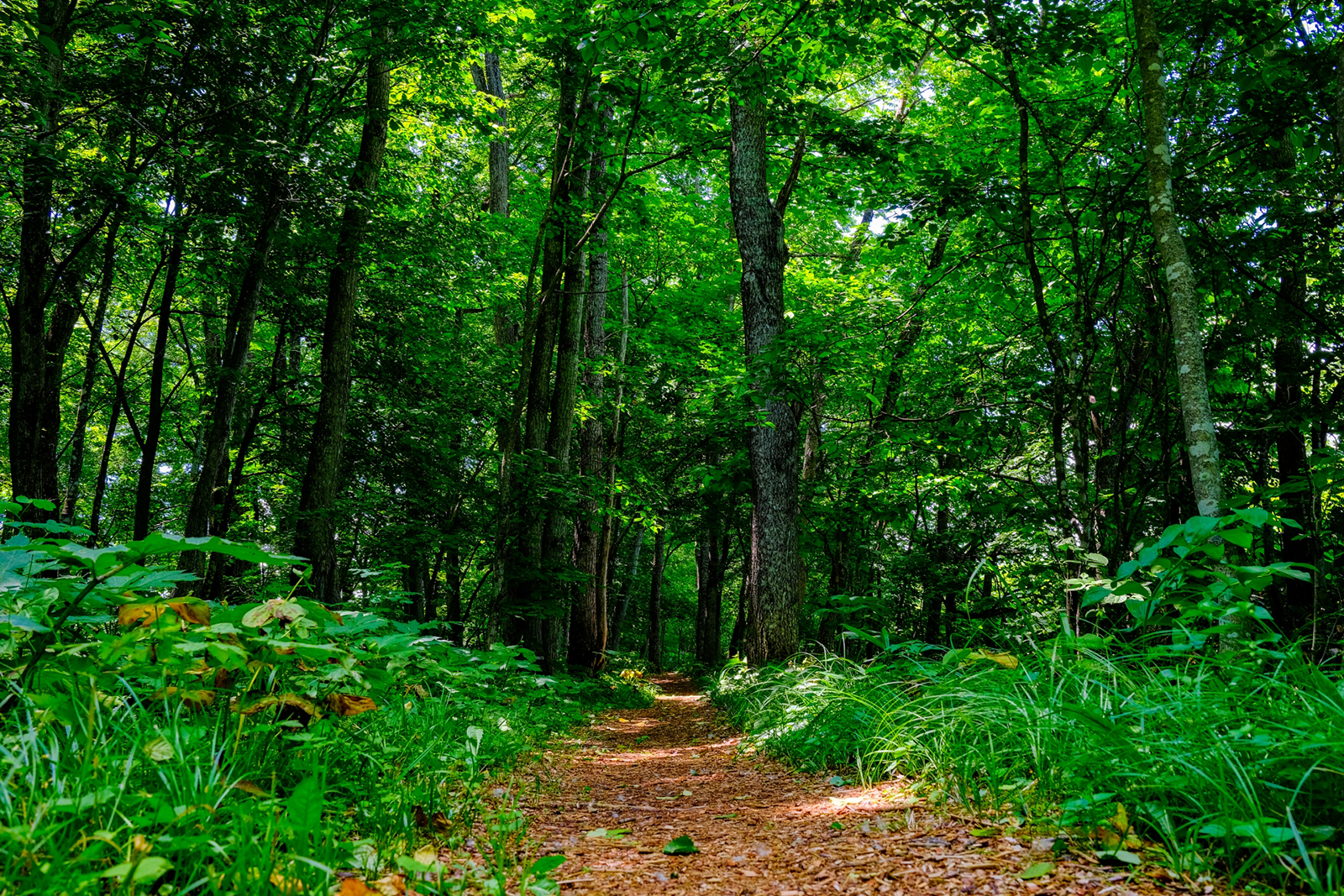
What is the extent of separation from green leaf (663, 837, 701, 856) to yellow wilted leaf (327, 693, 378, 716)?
1.21 meters

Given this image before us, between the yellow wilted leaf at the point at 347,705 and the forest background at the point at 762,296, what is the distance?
2.17 feet

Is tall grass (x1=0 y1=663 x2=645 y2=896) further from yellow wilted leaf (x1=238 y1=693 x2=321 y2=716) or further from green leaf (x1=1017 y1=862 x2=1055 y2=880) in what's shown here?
green leaf (x1=1017 y1=862 x2=1055 y2=880)

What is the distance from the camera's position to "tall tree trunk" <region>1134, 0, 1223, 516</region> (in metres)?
3.78

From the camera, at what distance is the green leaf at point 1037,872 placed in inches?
71.9

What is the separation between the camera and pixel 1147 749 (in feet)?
7.06

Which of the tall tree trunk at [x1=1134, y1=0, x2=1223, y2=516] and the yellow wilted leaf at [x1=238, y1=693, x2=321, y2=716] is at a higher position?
the tall tree trunk at [x1=1134, y1=0, x2=1223, y2=516]

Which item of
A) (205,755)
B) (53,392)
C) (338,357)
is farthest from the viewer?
(53,392)

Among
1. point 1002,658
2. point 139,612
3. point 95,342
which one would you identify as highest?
point 95,342

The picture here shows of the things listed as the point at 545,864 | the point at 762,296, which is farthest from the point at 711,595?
the point at 545,864

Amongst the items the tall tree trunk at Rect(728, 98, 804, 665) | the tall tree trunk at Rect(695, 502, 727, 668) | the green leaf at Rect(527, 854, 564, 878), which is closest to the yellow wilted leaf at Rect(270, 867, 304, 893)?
the green leaf at Rect(527, 854, 564, 878)

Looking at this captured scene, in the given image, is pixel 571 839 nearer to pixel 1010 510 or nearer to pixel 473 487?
pixel 1010 510

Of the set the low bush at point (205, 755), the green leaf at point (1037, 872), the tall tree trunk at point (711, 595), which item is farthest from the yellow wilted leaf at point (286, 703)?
the tall tree trunk at point (711, 595)

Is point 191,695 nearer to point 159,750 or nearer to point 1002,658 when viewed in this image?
point 159,750

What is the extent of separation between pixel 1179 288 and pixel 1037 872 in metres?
3.50
